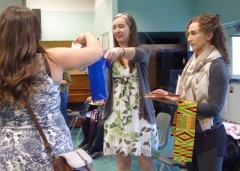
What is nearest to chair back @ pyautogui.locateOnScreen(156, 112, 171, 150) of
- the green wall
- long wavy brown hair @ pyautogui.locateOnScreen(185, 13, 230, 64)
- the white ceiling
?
long wavy brown hair @ pyautogui.locateOnScreen(185, 13, 230, 64)

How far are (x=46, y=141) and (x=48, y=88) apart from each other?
0.20 meters

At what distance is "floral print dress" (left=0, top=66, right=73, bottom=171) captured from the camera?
1340 mm

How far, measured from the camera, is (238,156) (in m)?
2.94

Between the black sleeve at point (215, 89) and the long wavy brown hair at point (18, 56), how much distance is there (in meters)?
0.97

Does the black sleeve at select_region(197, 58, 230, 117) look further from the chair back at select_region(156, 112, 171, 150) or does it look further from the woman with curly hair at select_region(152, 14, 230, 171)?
the chair back at select_region(156, 112, 171, 150)

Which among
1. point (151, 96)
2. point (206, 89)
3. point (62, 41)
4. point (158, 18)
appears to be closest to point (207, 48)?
point (206, 89)

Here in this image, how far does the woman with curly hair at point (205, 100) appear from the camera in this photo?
1.89 meters

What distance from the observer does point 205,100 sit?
1942 mm

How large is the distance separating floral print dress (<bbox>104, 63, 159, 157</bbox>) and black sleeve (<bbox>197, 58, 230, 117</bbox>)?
0.60m

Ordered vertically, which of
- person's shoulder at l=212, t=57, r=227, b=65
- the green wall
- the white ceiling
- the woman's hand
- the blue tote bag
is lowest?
the blue tote bag

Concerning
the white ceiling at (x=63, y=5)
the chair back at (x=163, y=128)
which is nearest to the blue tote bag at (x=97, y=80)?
the chair back at (x=163, y=128)

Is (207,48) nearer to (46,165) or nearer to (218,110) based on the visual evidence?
(218,110)

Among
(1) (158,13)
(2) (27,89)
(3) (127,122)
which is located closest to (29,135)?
(2) (27,89)

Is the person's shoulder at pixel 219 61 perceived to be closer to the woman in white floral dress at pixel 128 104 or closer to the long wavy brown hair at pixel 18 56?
the woman in white floral dress at pixel 128 104
